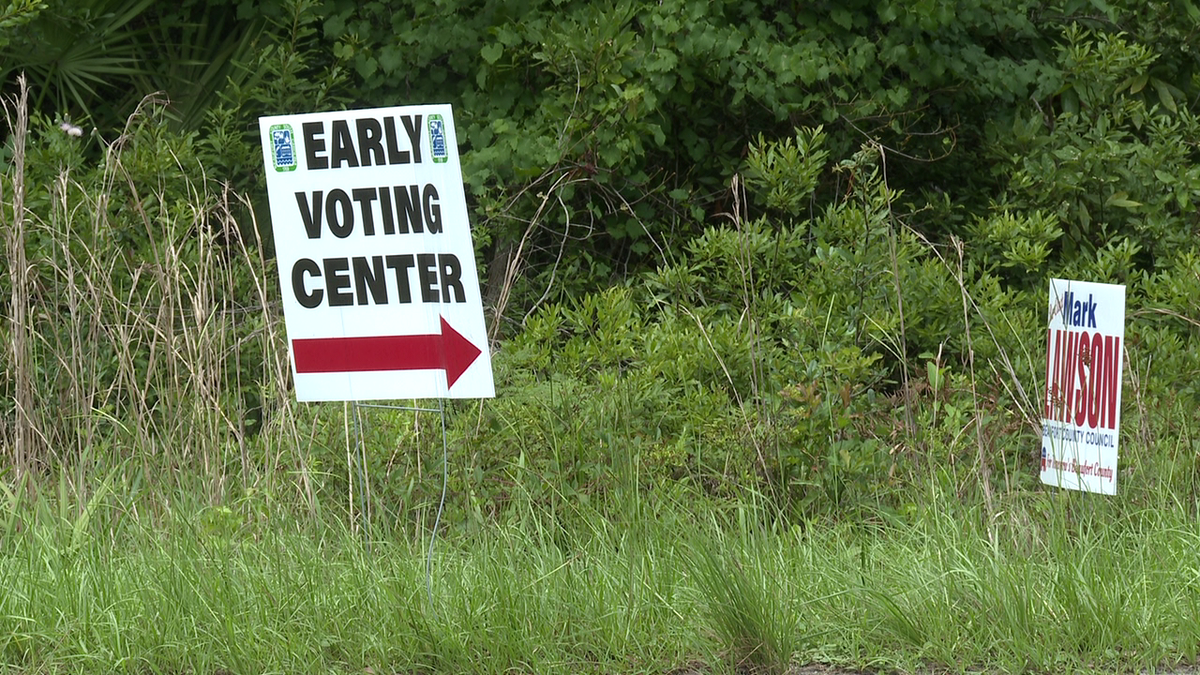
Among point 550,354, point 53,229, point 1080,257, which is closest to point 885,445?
point 550,354

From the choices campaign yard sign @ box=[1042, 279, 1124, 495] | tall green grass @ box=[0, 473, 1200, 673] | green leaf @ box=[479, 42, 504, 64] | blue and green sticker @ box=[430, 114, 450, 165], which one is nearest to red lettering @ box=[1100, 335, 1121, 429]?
campaign yard sign @ box=[1042, 279, 1124, 495]

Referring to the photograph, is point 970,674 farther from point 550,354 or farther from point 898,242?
point 898,242

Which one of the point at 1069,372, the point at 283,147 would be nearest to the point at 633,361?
the point at 1069,372

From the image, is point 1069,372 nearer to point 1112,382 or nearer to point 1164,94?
point 1112,382

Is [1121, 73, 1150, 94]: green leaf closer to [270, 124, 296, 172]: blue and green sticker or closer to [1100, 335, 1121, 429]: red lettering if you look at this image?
[1100, 335, 1121, 429]: red lettering

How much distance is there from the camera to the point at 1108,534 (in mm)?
4426

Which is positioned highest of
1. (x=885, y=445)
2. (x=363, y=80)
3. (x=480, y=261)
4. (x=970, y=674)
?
(x=363, y=80)

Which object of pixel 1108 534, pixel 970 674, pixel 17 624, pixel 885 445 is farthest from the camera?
pixel 885 445

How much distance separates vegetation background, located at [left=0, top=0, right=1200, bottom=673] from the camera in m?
3.90

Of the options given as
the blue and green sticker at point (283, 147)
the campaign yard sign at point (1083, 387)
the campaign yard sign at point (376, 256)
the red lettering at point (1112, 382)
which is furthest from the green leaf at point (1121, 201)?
the blue and green sticker at point (283, 147)

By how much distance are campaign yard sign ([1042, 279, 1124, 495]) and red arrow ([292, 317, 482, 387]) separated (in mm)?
1929

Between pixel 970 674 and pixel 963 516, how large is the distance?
3.16 feet

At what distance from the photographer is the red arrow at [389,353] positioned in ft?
13.3

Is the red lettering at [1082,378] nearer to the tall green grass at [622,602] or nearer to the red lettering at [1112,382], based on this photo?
the red lettering at [1112,382]
